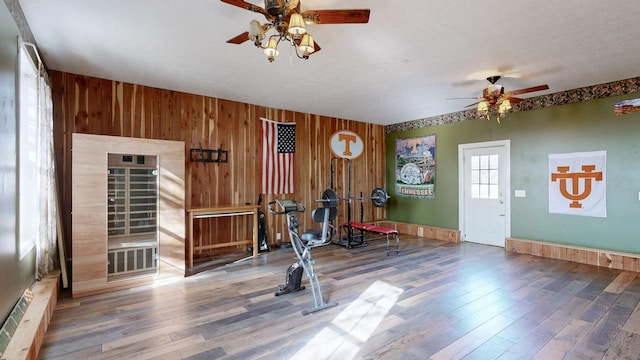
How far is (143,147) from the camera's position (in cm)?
382

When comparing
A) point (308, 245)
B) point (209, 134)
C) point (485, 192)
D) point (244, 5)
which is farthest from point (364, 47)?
point (485, 192)

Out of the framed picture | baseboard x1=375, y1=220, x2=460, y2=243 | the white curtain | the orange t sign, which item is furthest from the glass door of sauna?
the framed picture

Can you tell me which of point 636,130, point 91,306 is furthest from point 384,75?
point 91,306

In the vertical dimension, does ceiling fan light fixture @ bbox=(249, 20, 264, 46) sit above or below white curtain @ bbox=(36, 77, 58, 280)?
above

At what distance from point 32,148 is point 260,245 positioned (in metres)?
3.51

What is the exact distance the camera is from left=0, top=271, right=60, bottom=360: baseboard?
2012 mm

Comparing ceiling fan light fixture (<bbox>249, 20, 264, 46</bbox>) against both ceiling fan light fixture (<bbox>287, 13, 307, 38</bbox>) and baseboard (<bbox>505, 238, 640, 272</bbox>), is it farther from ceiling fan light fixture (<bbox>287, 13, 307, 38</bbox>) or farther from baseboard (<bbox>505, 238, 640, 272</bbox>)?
baseboard (<bbox>505, 238, 640, 272</bbox>)

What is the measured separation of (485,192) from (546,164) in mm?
1223

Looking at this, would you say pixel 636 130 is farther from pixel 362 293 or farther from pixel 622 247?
pixel 362 293

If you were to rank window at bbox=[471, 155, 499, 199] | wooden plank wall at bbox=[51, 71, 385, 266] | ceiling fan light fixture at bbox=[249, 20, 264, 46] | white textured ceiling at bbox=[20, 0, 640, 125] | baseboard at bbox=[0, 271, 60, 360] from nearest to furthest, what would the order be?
baseboard at bbox=[0, 271, 60, 360], ceiling fan light fixture at bbox=[249, 20, 264, 46], white textured ceiling at bbox=[20, 0, 640, 125], wooden plank wall at bbox=[51, 71, 385, 266], window at bbox=[471, 155, 499, 199]

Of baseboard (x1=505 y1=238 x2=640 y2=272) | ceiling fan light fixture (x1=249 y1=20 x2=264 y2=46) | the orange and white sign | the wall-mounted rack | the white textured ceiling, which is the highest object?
the white textured ceiling

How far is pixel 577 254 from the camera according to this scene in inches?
193

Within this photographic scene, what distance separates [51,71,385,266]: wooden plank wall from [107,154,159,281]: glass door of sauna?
0.99 meters

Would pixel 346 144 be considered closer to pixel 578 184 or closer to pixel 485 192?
pixel 485 192
